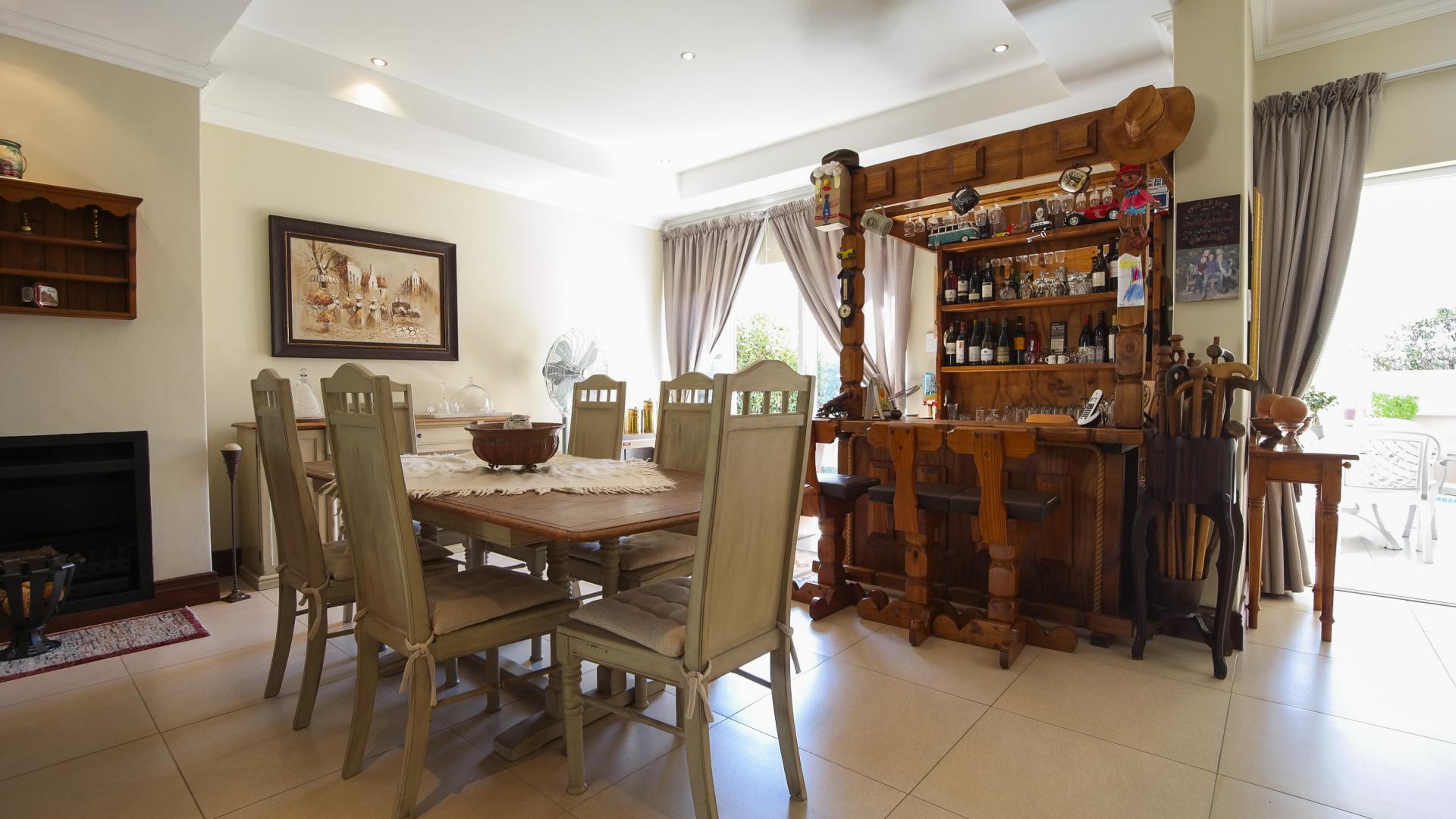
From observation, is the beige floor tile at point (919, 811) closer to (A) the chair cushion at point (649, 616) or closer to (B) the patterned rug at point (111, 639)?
(A) the chair cushion at point (649, 616)

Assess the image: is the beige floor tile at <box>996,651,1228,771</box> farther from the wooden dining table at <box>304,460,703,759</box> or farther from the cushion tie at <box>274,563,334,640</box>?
the cushion tie at <box>274,563,334,640</box>

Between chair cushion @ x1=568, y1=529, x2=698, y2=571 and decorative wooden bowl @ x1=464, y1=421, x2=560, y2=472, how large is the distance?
13.9 inches

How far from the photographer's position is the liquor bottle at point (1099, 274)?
3.62 meters

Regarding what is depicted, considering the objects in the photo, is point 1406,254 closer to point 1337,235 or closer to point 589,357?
point 1337,235

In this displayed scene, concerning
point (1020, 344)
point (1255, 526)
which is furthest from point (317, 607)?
point (1255, 526)

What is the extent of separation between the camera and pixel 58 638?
114 inches

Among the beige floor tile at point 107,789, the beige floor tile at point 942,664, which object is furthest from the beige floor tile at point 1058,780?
the beige floor tile at point 107,789

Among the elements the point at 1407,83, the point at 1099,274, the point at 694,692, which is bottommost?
the point at 694,692

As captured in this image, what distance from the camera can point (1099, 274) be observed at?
362 cm

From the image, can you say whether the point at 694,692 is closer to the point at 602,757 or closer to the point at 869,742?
the point at 602,757

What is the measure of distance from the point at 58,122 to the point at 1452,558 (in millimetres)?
7226

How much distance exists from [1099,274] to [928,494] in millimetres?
1673

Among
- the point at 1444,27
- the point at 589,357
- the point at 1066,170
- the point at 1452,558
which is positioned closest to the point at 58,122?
the point at 589,357

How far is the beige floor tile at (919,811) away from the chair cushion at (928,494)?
1316 millimetres
